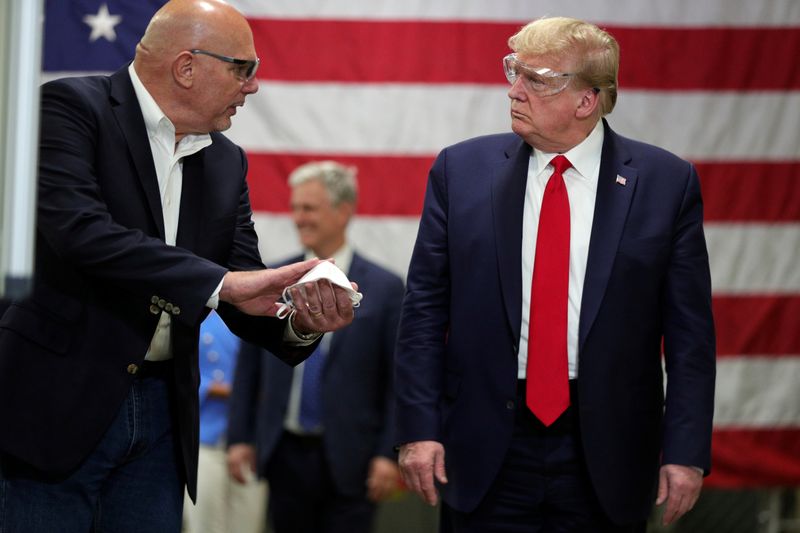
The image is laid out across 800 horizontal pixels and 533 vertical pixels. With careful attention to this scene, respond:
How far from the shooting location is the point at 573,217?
2.88 m

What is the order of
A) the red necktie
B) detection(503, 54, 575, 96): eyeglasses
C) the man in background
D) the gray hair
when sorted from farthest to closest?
the man in background → the gray hair → detection(503, 54, 575, 96): eyeglasses → the red necktie

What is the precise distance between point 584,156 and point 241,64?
0.86 m

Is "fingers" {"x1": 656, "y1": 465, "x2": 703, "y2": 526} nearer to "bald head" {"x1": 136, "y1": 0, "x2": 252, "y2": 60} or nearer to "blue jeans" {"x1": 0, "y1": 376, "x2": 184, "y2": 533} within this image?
"blue jeans" {"x1": 0, "y1": 376, "x2": 184, "y2": 533}

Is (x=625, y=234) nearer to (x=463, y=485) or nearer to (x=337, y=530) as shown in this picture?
(x=463, y=485)

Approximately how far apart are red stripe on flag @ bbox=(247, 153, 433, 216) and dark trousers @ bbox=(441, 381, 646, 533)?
2.32 meters

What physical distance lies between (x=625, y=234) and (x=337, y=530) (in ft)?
6.57

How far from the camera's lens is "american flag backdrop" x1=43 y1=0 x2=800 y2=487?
16.4ft

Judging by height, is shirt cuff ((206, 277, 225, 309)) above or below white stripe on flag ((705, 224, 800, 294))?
above

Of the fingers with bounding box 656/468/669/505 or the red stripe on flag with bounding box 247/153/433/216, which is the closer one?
the fingers with bounding box 656/468/669/505

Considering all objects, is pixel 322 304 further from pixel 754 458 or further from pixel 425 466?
pixel 754 458

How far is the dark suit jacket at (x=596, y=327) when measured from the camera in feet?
9.21

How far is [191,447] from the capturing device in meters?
2.60

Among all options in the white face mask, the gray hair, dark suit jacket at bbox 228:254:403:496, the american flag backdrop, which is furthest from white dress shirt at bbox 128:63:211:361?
the american flag backdrop

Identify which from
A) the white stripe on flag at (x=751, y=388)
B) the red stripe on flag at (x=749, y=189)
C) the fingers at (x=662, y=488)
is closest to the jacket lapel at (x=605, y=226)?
the fingers at (x=662, y=488)
